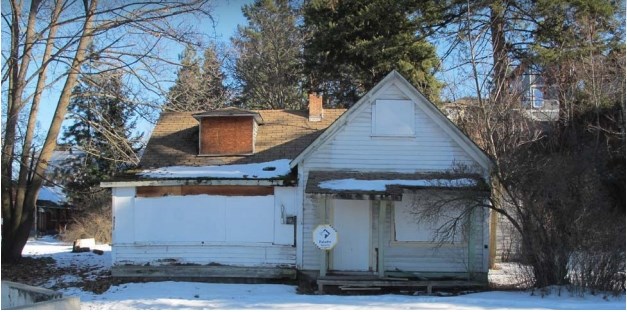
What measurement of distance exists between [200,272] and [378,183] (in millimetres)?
4920

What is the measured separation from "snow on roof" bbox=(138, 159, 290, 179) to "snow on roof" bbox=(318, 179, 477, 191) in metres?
1.77

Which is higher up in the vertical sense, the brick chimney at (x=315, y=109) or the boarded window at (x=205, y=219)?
the brick chimney at (x=315, y=109)

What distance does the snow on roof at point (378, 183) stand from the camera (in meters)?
13.3

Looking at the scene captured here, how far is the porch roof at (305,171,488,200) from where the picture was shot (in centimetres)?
1323

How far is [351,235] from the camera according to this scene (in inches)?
578

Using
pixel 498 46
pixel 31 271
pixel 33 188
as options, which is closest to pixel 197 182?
pixel 31 271

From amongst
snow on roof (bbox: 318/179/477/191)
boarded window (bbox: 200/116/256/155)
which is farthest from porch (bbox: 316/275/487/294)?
boarded window (bbox: 200/116/256/155)

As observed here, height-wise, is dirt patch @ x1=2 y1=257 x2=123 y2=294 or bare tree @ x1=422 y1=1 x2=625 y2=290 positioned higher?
bare tree @ x1=422 y1=1 x2=625 y2=290

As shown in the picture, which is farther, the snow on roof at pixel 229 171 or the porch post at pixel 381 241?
the snow on roof at pixel 229 171

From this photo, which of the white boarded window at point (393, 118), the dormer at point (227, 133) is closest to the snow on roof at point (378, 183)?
the white boarded window at point (393, 118)

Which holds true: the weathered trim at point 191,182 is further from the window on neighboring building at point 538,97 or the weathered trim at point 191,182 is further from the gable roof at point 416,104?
the window on neighboring building at point 538,97

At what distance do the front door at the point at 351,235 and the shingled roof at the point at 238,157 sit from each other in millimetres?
2336

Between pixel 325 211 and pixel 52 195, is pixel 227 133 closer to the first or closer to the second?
pixel 325 211

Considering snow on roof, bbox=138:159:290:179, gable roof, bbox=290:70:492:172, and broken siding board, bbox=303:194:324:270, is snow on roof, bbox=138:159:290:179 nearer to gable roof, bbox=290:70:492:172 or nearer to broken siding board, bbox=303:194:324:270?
gable roof, bbox=290:70:492:172
